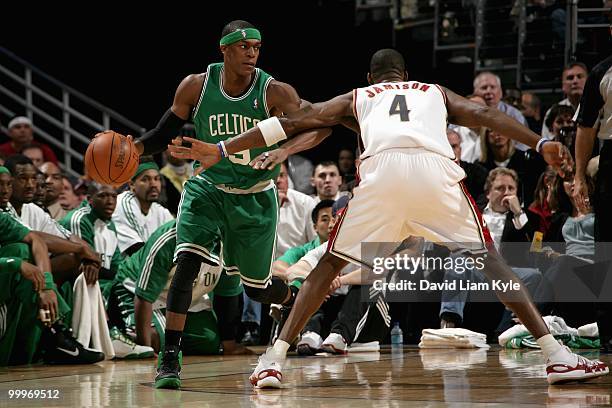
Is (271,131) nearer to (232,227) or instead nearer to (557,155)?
(232,227)

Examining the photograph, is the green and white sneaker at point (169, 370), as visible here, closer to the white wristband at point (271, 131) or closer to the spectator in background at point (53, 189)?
the white wristband at point (271, 131)

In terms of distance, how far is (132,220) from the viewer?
8.43 m

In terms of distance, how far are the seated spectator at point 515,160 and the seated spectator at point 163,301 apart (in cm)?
288

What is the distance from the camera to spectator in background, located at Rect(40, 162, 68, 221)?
29.2 ft

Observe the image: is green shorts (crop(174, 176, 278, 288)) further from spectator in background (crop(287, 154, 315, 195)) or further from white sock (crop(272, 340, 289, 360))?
spectator in background (crop(287, 154, 315, 195))

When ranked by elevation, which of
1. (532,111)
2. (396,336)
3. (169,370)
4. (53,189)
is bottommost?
(396,336)

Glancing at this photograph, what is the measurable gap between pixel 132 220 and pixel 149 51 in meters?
5.26

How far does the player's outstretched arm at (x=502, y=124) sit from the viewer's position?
15.2 feet

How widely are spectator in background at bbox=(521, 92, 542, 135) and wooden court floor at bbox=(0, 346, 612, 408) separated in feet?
10.7

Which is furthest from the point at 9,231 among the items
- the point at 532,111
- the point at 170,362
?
the point at 532,111

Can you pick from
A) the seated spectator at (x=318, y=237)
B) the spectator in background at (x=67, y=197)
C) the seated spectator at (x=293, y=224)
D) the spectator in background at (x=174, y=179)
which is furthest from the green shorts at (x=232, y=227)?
the spectator in background at (x=174, y=179)

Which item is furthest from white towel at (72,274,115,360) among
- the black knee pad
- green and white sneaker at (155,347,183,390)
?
green and white sneaker at (155,347,183,390)

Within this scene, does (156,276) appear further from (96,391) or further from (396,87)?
(396,87)

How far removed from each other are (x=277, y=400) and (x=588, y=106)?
3279 millimetres
